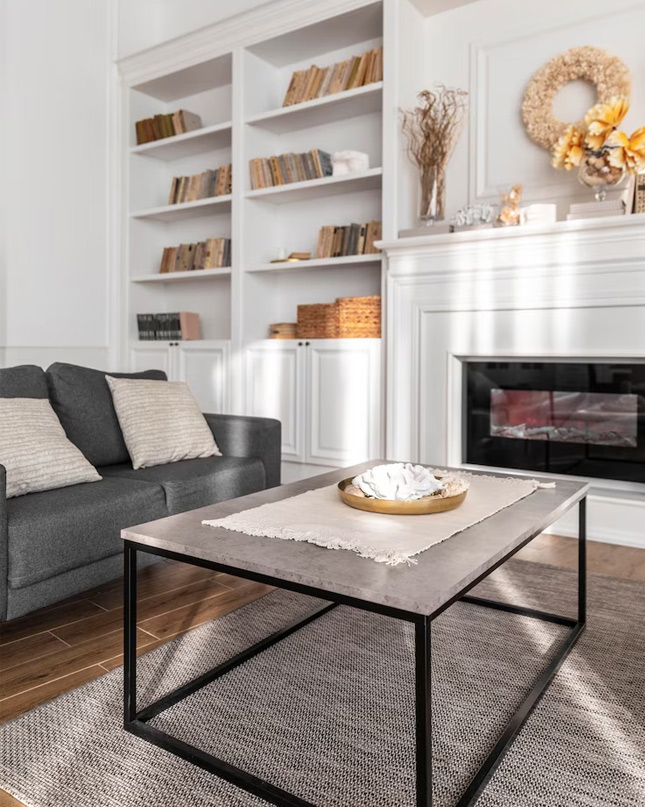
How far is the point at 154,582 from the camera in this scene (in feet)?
8.25

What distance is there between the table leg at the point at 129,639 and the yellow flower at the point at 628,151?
2.62 m

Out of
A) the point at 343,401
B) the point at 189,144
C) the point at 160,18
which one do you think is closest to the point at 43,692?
the point at 343,401

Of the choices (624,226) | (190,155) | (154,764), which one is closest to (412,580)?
(154,764)

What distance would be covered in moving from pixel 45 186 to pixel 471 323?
2.88 m

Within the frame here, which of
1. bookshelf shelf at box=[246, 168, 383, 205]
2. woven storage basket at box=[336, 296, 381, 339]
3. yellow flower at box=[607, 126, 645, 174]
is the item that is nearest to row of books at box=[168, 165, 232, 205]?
bookshelf shelf at box=[246, 168, 383, 205]

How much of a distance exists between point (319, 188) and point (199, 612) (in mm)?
2777

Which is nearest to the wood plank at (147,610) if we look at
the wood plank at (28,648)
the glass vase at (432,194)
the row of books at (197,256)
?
the wood plank at (28,648)

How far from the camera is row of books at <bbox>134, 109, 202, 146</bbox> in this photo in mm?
4641

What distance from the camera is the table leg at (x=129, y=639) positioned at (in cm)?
148

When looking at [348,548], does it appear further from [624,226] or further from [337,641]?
[624,226]

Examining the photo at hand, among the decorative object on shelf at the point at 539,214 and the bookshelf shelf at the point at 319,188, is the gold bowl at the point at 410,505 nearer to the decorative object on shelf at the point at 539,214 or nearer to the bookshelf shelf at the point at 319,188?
the decorative object on shelf at the point at 539,214

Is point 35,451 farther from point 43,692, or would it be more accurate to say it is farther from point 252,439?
point 252,439

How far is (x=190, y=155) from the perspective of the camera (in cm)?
496

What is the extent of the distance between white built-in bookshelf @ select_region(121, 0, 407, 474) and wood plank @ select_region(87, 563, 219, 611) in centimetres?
149
